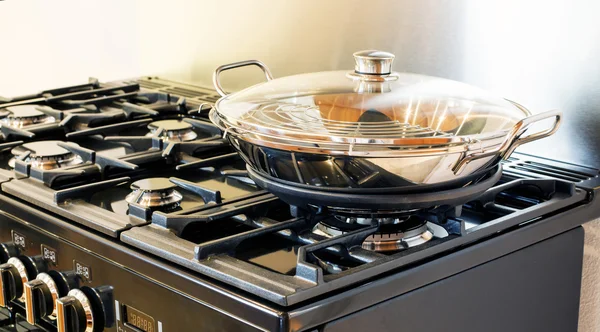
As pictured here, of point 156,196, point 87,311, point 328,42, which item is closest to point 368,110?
point 156,196

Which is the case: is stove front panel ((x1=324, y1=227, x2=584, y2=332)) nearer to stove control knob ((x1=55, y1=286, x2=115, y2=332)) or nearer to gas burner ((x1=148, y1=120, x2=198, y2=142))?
stove control knob ((x1=55, y1=286, x2=115, y2=332))

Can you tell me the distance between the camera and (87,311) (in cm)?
95

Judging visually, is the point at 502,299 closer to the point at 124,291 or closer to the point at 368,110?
the point at 368,110

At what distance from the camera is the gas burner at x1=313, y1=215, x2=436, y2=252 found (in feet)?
2.85

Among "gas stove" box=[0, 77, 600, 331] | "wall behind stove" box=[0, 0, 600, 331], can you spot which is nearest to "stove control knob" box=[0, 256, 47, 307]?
"gas stove" box=[0, 77, 600, 331]

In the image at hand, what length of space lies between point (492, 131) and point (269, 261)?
0.96 ft

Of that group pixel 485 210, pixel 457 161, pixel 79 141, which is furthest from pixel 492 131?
pixel 79 141

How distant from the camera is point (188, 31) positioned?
72.4 inches

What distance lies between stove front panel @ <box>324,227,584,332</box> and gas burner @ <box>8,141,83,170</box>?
600mm

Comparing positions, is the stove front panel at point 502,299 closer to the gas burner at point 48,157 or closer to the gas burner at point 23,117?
the gas burner at point 48,157

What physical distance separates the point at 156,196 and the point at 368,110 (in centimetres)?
31

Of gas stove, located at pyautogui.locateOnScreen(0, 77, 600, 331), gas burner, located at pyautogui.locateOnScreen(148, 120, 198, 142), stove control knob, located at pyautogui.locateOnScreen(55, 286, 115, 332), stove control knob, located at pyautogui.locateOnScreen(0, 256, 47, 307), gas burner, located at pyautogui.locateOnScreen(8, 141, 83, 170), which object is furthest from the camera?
gas burner, located at pyautogui.locateOnScreen(148, 120, 198, 142)

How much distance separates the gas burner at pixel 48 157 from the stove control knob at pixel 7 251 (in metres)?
0.12

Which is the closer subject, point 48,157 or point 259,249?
point 259,249
